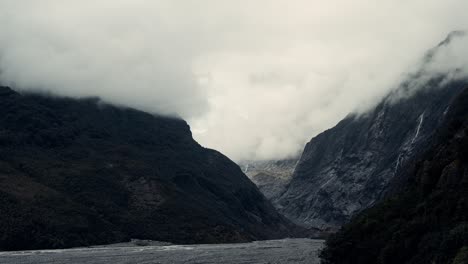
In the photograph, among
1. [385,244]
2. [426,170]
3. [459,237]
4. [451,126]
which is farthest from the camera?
[451,126]

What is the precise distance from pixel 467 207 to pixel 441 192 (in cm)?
1613

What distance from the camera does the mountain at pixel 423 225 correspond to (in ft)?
309

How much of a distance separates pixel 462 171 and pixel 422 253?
21269mm

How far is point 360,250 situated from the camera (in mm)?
136750

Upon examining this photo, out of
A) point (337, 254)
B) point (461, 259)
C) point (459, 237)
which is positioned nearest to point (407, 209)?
point (337, 254)

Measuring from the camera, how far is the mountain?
3708 inches

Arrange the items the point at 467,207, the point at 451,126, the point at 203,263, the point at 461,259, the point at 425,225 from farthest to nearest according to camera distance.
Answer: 1. the point at 203,263
2. the point at 451,126
3. the point at 425,225
4. the point at 467,207
5. the point at 461,259

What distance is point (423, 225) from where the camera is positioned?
4437 inches

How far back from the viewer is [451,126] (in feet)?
541

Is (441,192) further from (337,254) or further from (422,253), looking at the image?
(337,254)

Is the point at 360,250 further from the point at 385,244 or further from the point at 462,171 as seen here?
the point at 462,171

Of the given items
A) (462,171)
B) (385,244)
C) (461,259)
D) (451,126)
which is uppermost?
(451,126)

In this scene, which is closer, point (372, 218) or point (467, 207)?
point (467, 207)

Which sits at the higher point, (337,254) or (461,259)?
(337,254)
